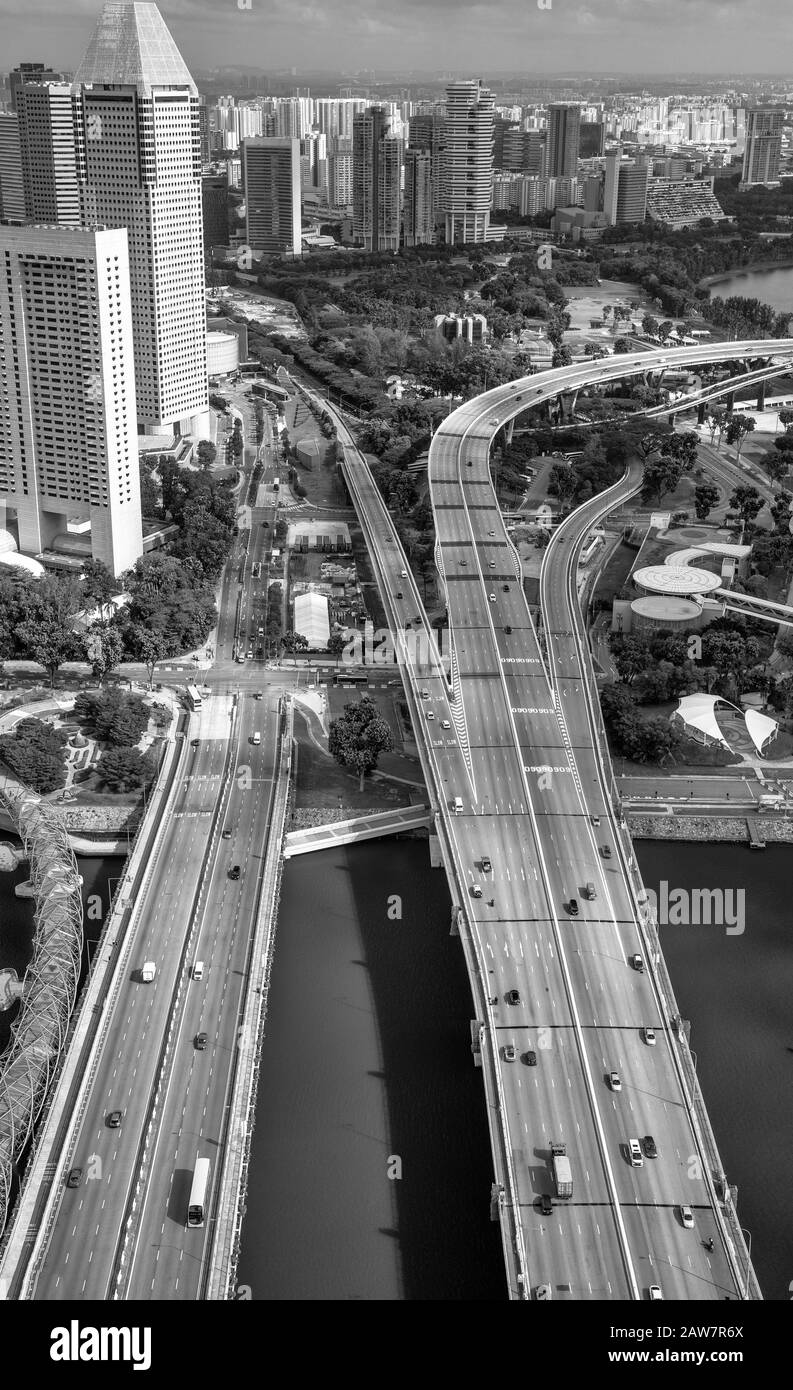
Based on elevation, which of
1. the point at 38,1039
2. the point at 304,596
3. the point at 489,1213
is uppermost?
the point at 304,596

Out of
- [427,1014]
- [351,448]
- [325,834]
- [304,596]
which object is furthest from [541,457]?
[427,1014]

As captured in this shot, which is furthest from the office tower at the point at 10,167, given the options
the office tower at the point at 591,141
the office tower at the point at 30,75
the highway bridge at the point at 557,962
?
the office tower at the point at 591,141

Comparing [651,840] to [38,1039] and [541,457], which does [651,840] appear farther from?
[541,457]

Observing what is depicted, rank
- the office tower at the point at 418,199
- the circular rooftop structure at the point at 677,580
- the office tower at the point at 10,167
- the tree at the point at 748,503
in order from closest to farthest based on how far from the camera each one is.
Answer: the circular rooftop structure at the point at 677,580, the tree at the point at 748,503, the office tower at the point at 10,167, the office tower at the point at 418,199

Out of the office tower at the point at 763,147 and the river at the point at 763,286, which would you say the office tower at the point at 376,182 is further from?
the office tower at the point at 763,147

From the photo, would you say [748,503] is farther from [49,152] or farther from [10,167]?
[10,167]

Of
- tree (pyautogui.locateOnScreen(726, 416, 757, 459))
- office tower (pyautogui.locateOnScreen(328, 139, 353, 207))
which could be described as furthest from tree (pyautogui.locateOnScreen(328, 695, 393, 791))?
office tower (pyautogui.locateOnScreen(328, 139, 353, 207))

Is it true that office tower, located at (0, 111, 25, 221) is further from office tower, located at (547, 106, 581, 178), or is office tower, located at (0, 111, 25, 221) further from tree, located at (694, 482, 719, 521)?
office tower, located at (547, 106, 581, 178)
